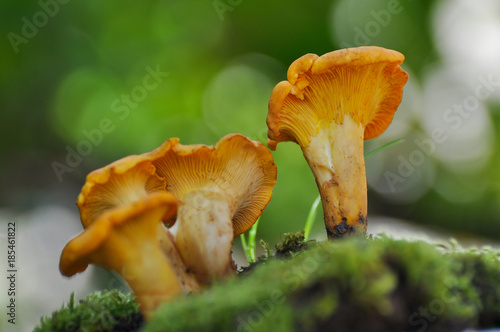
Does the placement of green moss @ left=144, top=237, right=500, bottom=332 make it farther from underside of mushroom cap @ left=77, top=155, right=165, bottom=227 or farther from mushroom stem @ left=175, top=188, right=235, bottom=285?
underside of mushroom cap @ left=77, top=155, right=165, bottom=227

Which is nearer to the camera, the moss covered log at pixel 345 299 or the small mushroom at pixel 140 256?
the moss covered log at pixel 345 299

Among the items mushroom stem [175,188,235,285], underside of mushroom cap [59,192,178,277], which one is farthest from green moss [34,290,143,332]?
mushroom stem [175,188,235,285]

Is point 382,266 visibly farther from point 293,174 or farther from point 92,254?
point 293,174

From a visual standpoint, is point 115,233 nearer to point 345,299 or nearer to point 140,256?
point 140,256

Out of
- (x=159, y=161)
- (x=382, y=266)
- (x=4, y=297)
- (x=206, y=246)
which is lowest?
(x=4, y=297)

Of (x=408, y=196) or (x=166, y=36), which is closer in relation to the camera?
(x=166, y=36)

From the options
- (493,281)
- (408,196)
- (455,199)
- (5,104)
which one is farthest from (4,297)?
(455,199)

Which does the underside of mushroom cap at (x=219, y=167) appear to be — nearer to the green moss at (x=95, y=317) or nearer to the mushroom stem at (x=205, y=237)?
the mushroom stem at (x=205, y=237)

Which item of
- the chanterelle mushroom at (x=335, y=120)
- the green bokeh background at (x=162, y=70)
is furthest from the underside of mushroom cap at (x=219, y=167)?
the green bokeh background at (x=162, y=70)
